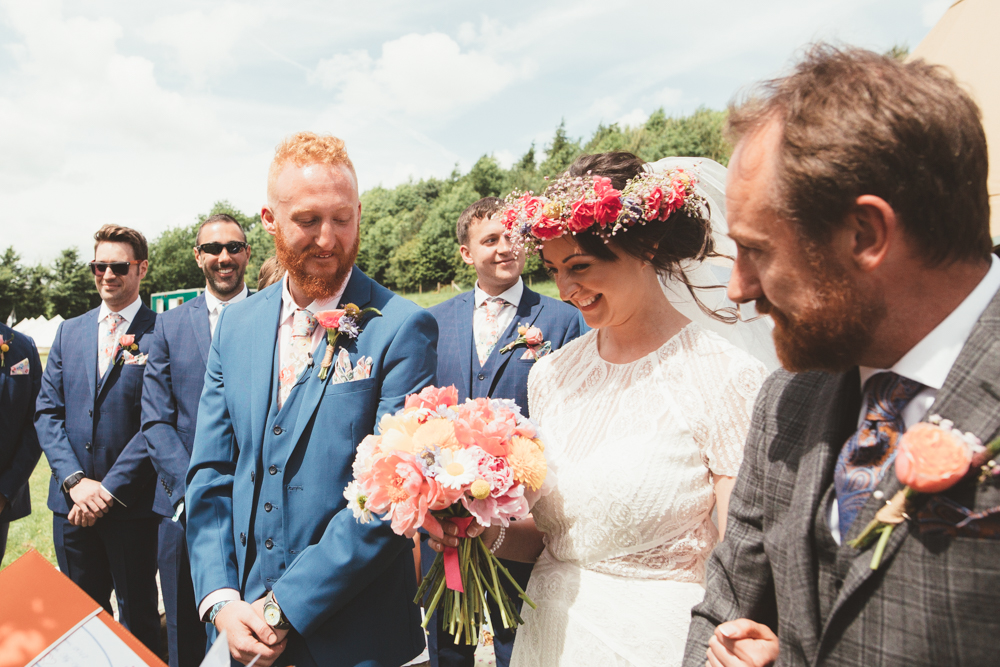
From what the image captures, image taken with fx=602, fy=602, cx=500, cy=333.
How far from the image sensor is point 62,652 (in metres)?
1.62

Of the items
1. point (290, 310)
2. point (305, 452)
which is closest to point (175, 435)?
point (290, 310)

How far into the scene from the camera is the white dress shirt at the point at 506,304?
5090 mm

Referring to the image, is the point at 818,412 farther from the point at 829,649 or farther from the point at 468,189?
the point at 468,189

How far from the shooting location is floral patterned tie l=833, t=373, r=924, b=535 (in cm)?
125

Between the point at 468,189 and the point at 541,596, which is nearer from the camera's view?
the point at 541,596

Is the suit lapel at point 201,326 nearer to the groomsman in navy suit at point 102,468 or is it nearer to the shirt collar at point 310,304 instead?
the groomsman in navy suit at point 102,468

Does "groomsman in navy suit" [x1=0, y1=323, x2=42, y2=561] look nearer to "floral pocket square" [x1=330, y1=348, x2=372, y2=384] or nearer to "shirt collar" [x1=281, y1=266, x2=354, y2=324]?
"shirt collar" [x1=281, y1=266, x2=354, y2=324]

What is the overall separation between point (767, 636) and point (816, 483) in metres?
0.44

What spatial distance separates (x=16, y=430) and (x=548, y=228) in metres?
5.05

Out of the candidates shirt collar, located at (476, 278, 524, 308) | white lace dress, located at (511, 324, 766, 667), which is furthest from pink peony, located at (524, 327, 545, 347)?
Answer: white lace dress, located at (511, 324, 766, 667)

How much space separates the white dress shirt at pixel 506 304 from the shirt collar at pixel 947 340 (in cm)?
389

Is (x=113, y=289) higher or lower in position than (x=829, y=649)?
higher

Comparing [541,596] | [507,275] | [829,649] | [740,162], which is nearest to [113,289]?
[507,275]

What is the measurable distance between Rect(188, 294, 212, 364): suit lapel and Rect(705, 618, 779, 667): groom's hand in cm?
395
